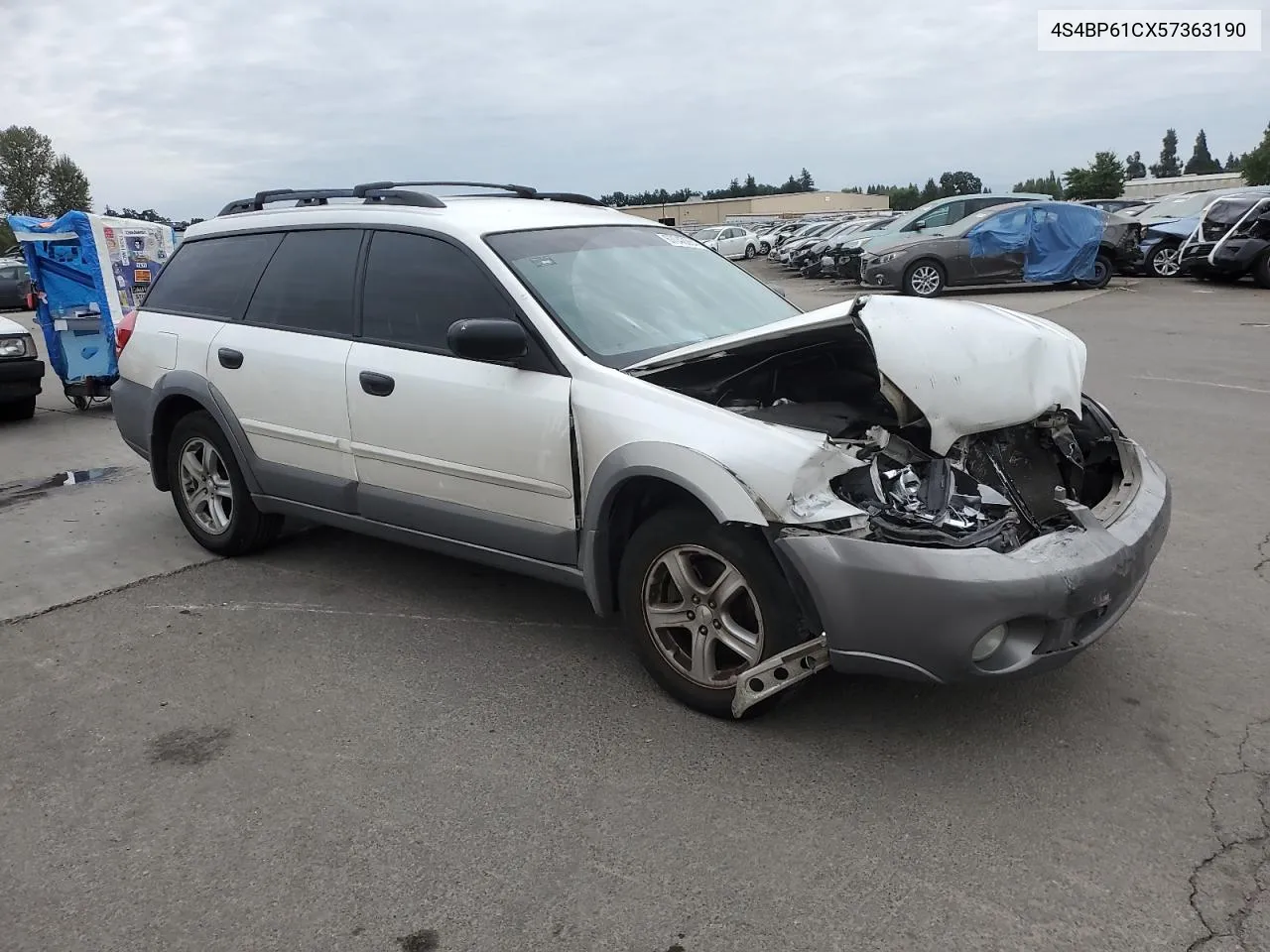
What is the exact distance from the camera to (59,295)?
10.2 metres

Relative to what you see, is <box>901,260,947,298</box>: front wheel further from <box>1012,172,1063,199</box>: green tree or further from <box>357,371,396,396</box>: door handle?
<box>1012,172,1063,199</box>: green tree

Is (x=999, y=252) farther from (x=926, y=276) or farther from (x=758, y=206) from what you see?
(x=758, y=206)

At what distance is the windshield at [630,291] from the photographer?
13.1 ft

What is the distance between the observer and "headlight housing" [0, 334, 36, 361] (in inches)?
381

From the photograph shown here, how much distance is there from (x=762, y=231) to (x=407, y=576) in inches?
1842

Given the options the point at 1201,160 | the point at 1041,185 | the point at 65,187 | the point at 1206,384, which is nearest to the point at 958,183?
the point at 1041,185

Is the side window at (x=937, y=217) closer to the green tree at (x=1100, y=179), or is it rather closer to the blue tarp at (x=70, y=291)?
the blue tarp at (x=70, y=291)

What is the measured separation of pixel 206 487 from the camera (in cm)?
552

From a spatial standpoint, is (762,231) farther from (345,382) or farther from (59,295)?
(345,382)

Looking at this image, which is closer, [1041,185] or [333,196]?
[333,196]

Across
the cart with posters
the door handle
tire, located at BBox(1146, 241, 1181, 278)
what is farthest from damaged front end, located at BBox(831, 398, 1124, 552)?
tire, located at BBox(1146, 241, 1181, 278)

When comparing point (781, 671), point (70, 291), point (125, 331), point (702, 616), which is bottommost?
point (781, 671)

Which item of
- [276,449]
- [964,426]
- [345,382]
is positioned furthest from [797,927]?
[276,449]

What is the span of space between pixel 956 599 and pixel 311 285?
3363mm
